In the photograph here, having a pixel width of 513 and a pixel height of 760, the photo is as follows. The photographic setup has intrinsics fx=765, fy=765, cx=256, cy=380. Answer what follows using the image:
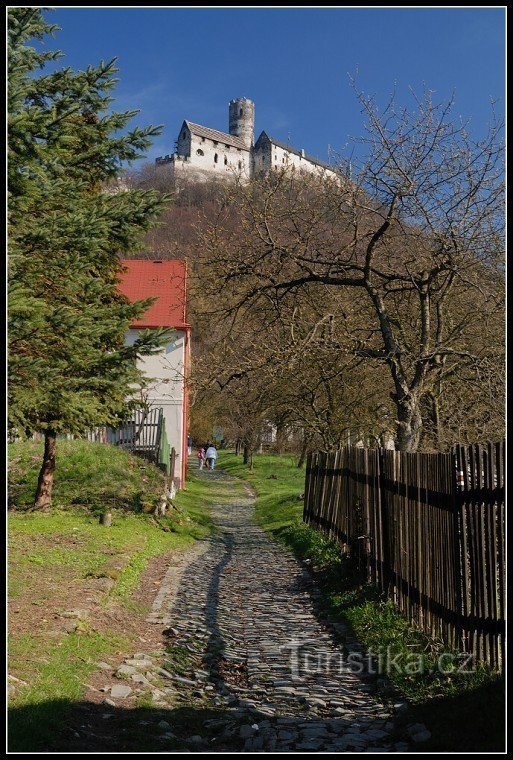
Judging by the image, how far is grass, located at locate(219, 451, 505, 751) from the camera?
485 cm

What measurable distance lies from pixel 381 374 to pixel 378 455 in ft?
34.3

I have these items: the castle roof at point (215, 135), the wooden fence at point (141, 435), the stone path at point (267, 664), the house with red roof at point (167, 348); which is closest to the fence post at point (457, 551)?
the stone path at point (267, 664)

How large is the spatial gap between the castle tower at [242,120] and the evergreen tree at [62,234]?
145 m

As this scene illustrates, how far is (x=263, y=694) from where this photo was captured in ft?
21.7

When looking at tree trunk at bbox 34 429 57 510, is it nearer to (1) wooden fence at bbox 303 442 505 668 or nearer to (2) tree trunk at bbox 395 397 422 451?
(2) tree trunk at bbox 395 397 422 451

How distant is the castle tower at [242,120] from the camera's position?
152m

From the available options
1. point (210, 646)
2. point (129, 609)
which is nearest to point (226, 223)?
point (129, 609)

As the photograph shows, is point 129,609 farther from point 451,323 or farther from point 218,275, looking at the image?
point 451,323

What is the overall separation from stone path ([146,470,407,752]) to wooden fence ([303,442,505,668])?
3.00 feet

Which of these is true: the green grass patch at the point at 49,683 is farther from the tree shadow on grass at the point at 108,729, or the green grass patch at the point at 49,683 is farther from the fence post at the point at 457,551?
the fence post at the point at 457,551

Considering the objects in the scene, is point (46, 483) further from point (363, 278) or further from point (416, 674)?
point (416, 674)

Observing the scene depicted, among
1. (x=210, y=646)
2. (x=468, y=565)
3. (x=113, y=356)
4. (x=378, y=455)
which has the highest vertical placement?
(x=113, y=356)

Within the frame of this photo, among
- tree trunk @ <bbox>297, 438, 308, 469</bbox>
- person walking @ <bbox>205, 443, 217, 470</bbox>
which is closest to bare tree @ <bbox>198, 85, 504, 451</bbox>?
tree trunk @ <bbox>297, 438, 308, 469</bbox>

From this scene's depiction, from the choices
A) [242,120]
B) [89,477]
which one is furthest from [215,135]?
[89,477]
